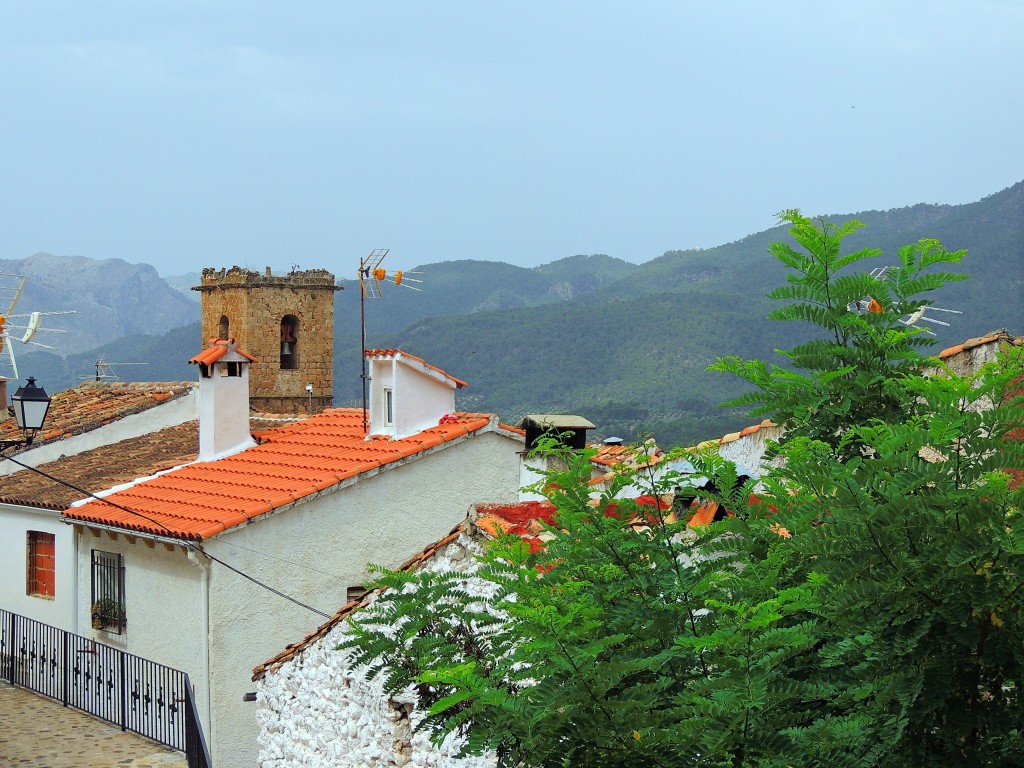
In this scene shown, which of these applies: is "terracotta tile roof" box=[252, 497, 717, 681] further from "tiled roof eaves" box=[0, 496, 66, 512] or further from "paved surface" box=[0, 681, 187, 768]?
"tiled roof eaves" box=[0, 496, 66, 512]

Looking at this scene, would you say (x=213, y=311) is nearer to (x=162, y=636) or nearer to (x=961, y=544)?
(x=162, y=636)

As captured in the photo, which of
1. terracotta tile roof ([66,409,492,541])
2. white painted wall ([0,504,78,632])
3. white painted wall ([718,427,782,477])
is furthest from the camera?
white painted wall ([0,504,78,632])

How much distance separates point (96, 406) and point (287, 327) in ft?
67.0

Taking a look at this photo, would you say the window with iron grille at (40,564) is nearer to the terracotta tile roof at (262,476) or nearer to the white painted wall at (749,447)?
the terracotta tile roof at (262,476)

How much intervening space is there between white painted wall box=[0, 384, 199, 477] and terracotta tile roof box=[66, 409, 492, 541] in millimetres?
3905

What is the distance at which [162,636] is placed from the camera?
52.3 feet

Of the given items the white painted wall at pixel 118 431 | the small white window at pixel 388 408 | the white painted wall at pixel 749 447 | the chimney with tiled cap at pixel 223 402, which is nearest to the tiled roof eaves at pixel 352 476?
the small white window at pixel 388 408

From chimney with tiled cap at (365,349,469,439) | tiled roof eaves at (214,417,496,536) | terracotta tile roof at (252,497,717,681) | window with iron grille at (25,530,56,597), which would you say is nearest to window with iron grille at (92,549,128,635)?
window with iron grille at (25,530,56,597)

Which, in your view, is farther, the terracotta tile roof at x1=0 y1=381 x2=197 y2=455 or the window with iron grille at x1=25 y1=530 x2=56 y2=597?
the terracotta tile roof at x1=0 y1=381 x2=197 y2=455

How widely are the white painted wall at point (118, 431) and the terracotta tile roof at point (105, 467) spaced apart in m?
0.13

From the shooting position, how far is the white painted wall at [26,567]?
1825 centimetres

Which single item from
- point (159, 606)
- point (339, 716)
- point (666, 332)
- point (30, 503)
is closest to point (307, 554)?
point (159, 606)

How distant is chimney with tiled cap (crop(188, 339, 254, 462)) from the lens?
18.3m

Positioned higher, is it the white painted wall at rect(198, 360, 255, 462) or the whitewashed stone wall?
the white painted wall at rect(198, 360, 255, 462)
